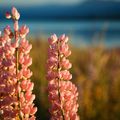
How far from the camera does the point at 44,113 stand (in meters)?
4.48

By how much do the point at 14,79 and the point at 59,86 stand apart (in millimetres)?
105

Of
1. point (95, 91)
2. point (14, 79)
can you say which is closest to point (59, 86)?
point (14, 79)

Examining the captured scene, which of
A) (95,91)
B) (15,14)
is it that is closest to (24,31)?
(15,14)

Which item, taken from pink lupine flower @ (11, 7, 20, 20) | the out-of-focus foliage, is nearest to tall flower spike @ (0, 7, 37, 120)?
pink lupine flower @ (11, 7, 20, 20)

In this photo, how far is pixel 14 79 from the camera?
108 cm

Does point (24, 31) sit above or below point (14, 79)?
above

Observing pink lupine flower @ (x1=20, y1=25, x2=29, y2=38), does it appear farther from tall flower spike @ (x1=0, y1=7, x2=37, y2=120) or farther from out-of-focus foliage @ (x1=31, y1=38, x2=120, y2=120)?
out-of-focus foliage @ (x1=31, y1=38, x2=120, y2=120)

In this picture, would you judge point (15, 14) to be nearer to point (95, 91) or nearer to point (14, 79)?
point (14, 79)

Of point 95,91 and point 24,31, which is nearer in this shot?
point 24,31

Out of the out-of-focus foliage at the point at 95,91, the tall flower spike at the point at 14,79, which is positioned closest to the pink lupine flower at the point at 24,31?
the tall flower spike at the point at 14,79

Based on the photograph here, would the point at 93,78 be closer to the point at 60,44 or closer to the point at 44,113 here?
the point at 44,113

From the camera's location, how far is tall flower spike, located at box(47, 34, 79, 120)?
3.67 feet

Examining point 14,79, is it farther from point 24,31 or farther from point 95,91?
point 95,91

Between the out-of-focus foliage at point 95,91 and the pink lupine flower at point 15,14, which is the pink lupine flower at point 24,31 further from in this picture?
the out-of-focus foliage at point 95,91
